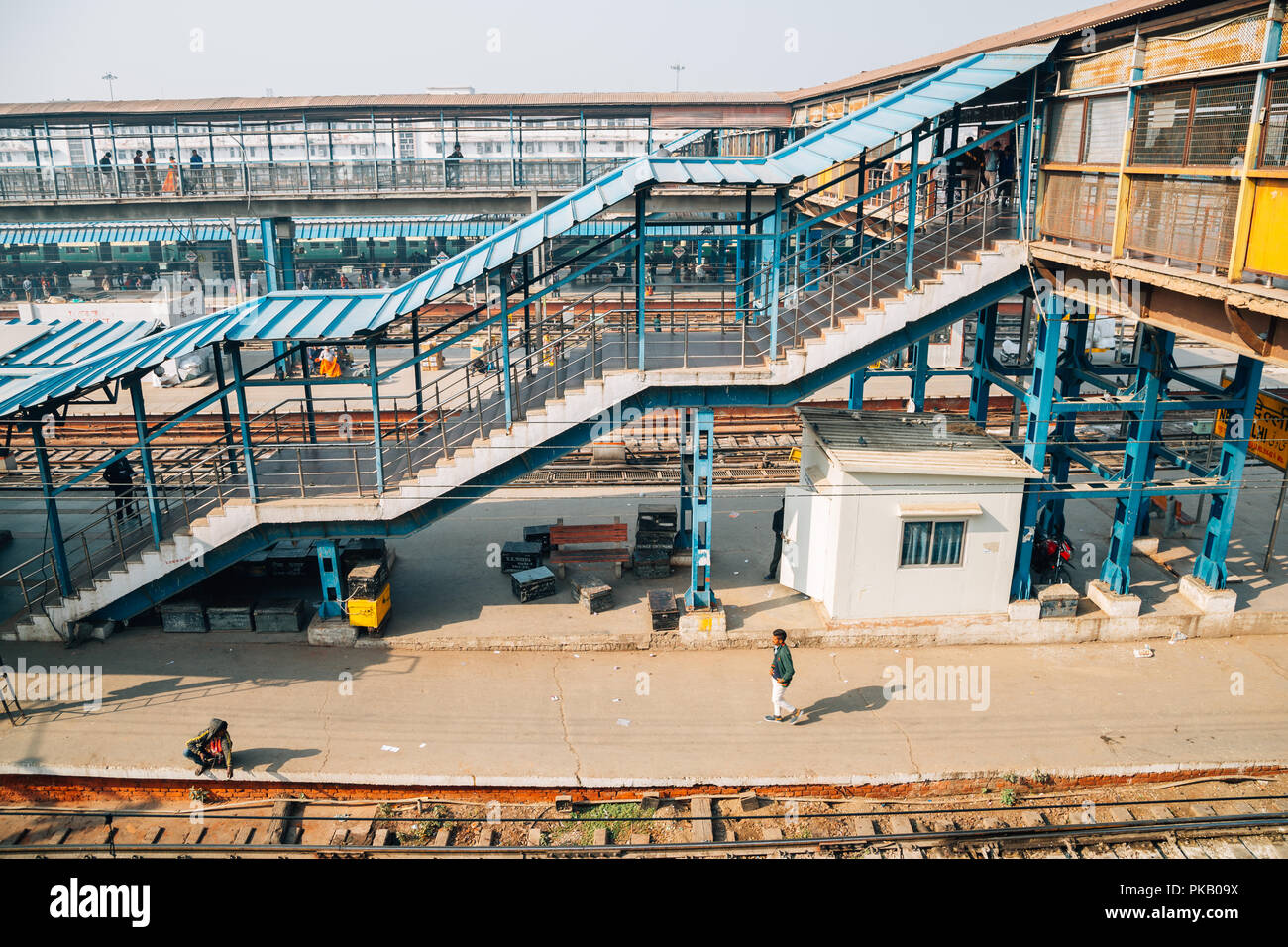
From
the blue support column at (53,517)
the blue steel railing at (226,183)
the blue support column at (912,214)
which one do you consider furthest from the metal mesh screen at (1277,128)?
the blue steel railing at (226,183)

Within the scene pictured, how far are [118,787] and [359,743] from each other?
314cm

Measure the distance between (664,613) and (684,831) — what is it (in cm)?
445

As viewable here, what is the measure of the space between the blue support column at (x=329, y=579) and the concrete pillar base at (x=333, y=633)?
0.18 m

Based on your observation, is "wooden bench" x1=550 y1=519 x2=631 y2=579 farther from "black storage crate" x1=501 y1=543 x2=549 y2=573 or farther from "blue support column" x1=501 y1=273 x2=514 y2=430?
"blue support column" x1=501 y1=273 x2=514 y2=430

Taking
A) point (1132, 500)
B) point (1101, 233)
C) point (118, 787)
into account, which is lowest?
point (118, 787)

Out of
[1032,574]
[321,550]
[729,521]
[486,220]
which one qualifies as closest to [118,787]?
[321,550]

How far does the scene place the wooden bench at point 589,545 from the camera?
16281 mm

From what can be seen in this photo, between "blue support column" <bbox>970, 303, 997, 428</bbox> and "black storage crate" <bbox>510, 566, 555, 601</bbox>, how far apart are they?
8.76 metres

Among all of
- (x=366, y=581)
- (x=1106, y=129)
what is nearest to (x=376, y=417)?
(x=366, y=581)

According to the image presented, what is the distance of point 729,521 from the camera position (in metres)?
19.0

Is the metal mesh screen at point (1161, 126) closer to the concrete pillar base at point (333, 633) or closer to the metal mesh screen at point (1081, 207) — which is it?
the metal mesh screen at point (1081, 207)

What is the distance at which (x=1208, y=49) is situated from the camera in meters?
10.8

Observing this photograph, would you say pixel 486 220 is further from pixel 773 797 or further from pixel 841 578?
pixel 773 797

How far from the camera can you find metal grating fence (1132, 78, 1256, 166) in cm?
1030
